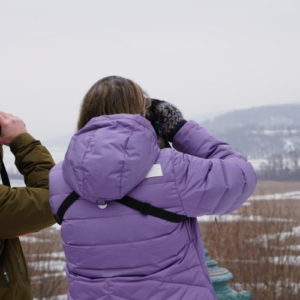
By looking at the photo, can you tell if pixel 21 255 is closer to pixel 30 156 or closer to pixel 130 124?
pixel 30 156

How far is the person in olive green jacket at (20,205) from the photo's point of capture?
65.5 inches

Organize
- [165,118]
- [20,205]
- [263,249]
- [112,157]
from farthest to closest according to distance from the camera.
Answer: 1. [263,249]
2. [165,118]
3. [20,205]
4. [112,157]

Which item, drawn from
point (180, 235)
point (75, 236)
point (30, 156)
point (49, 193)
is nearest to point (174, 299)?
point (180, 235)

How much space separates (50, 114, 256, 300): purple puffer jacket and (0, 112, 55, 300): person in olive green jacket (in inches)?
5.3

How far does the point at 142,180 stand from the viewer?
1593 mm

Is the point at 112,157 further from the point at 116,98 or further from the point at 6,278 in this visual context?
the point at 6,278

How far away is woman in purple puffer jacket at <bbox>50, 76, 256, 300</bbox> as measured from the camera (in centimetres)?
156

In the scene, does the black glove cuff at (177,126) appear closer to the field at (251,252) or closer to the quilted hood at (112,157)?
the quilted hood at (112,157)

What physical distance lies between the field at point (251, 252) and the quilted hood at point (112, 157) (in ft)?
16.9

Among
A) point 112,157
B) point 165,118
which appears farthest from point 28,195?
point 165,118

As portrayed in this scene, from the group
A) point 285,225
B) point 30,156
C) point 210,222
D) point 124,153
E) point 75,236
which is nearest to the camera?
point 124,153

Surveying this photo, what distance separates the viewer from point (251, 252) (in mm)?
6910

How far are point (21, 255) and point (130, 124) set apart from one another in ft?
1.96

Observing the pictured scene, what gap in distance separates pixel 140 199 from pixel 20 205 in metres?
0.35
